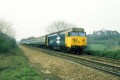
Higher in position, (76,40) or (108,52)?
(76,40)

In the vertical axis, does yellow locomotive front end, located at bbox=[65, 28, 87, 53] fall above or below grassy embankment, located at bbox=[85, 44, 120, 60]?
above

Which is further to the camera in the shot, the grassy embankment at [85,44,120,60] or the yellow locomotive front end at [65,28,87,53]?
the yellow locomotive front end at [65,28,87,53]

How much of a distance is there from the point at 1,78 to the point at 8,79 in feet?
1.60

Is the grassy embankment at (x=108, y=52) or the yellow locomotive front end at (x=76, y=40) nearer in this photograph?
the grassy embankment at (x=108, y=52)

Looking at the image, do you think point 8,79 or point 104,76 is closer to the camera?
point 8,79

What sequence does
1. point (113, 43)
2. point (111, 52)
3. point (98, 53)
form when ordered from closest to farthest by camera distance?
point (111, 52)
point (98, 53)
point (113, 43)

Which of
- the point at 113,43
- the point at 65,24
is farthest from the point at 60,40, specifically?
the point at 65,24

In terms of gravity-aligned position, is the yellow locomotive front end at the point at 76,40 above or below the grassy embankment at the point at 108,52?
above

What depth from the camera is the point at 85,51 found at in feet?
107

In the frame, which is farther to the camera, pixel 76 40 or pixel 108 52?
pixel 76 40

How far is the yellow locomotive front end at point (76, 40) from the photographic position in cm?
2989

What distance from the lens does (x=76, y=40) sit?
30297 millimetres

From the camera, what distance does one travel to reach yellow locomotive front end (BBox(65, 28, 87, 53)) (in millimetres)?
29891

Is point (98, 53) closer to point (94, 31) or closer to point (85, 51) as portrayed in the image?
point (85, 51)
